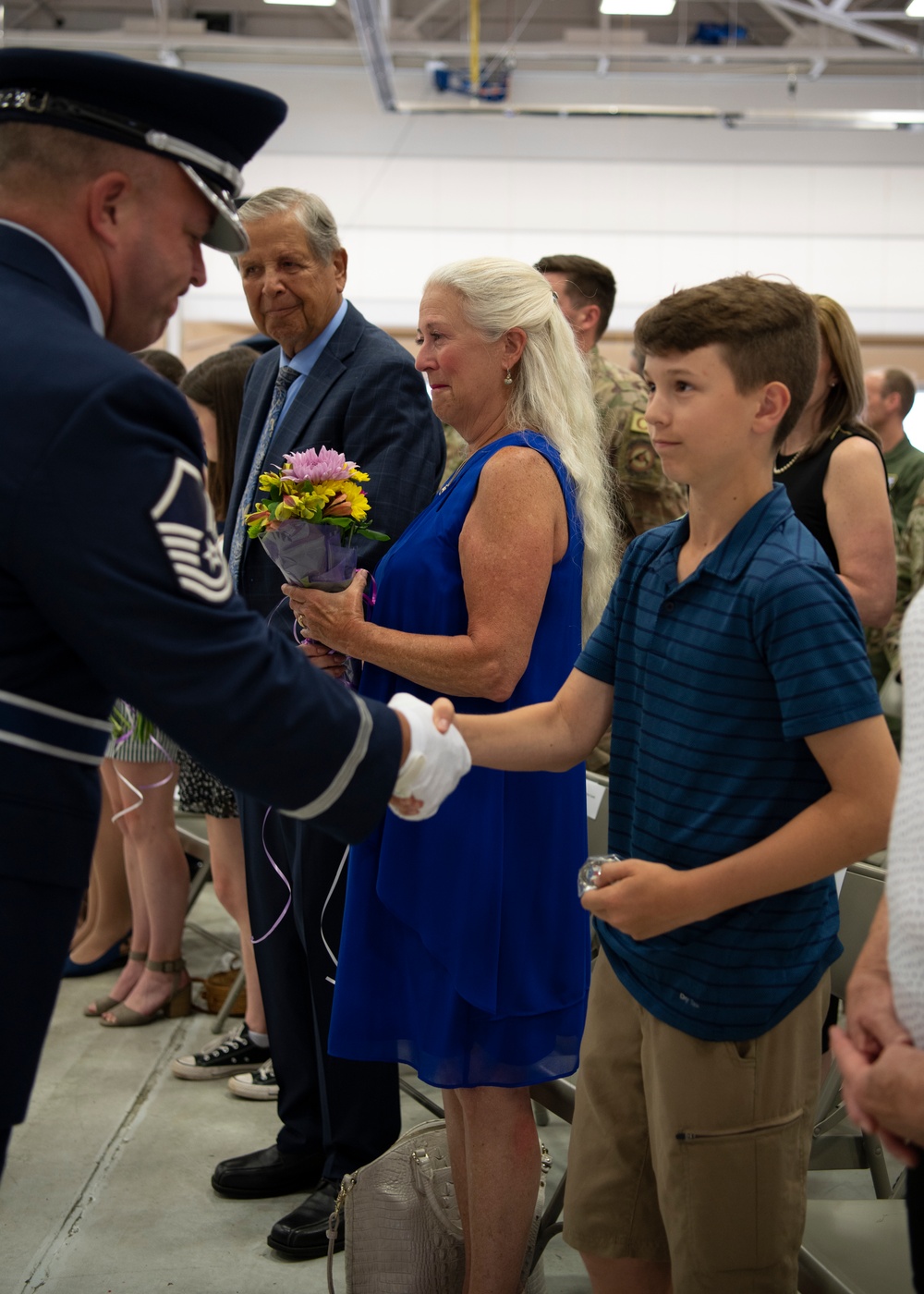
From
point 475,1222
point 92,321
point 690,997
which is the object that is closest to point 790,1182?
point 690,997

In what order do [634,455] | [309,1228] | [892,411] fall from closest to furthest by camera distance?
[309,1228]
[634,455]
[892,411]

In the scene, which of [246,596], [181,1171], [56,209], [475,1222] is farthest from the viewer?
[181,1171]

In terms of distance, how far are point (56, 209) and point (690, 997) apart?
1187 mm

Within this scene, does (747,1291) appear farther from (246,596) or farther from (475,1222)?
(246,596)

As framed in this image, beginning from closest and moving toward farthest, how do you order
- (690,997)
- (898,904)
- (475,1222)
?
(898,904) < (690,997) < (475,1222)

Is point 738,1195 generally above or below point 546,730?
below

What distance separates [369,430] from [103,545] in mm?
1433

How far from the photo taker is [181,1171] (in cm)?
295

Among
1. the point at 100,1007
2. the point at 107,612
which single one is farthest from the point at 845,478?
the point at 100,1007

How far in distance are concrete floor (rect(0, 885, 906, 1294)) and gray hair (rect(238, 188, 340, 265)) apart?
2179 millimetres

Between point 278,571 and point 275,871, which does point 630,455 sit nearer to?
point 278,571

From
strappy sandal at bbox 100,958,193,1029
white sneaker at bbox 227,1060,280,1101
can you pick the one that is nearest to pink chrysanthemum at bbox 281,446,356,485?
white sneaker at bbox 227,1060,280,1101

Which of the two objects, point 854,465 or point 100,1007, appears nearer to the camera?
point 854,465

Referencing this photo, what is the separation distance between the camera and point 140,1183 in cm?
290
